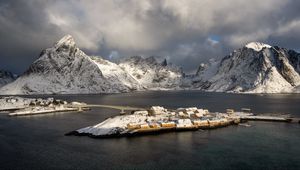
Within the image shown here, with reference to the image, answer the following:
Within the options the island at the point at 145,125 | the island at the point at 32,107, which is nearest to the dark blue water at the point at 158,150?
the island at the point at 145,125

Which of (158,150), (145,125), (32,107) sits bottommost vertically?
(158,150)

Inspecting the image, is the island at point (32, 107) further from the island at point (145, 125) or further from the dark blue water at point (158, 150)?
the island at point (145, 125)

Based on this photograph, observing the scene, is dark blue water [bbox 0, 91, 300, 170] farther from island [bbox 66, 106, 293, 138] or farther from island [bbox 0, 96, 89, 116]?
island [bbox 0, 96, 89, 116]

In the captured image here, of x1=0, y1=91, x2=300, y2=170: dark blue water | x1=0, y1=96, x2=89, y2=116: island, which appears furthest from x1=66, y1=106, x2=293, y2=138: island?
x1=0, y1=96, x2=89, y2=116: island

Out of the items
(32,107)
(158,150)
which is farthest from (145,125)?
(32,107)

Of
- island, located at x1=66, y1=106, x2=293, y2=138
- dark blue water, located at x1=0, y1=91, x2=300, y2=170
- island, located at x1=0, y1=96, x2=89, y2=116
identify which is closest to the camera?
dark blue water, located at x1=0, y1=91, x2=300, y2=170

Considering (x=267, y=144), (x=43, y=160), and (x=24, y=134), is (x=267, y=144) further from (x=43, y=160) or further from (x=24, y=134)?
(x=24, y=134)

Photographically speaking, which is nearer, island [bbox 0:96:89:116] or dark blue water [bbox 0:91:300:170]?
dark blue water [bbox 0:91:300:170]

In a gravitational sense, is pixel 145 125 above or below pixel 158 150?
above

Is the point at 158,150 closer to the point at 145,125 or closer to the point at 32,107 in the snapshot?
the point at 145,125

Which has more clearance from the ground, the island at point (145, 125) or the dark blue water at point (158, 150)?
the island at point (145, 125)

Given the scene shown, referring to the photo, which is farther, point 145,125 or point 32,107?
point 32,107

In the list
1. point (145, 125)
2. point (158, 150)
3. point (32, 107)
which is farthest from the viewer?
point (32, 107)
